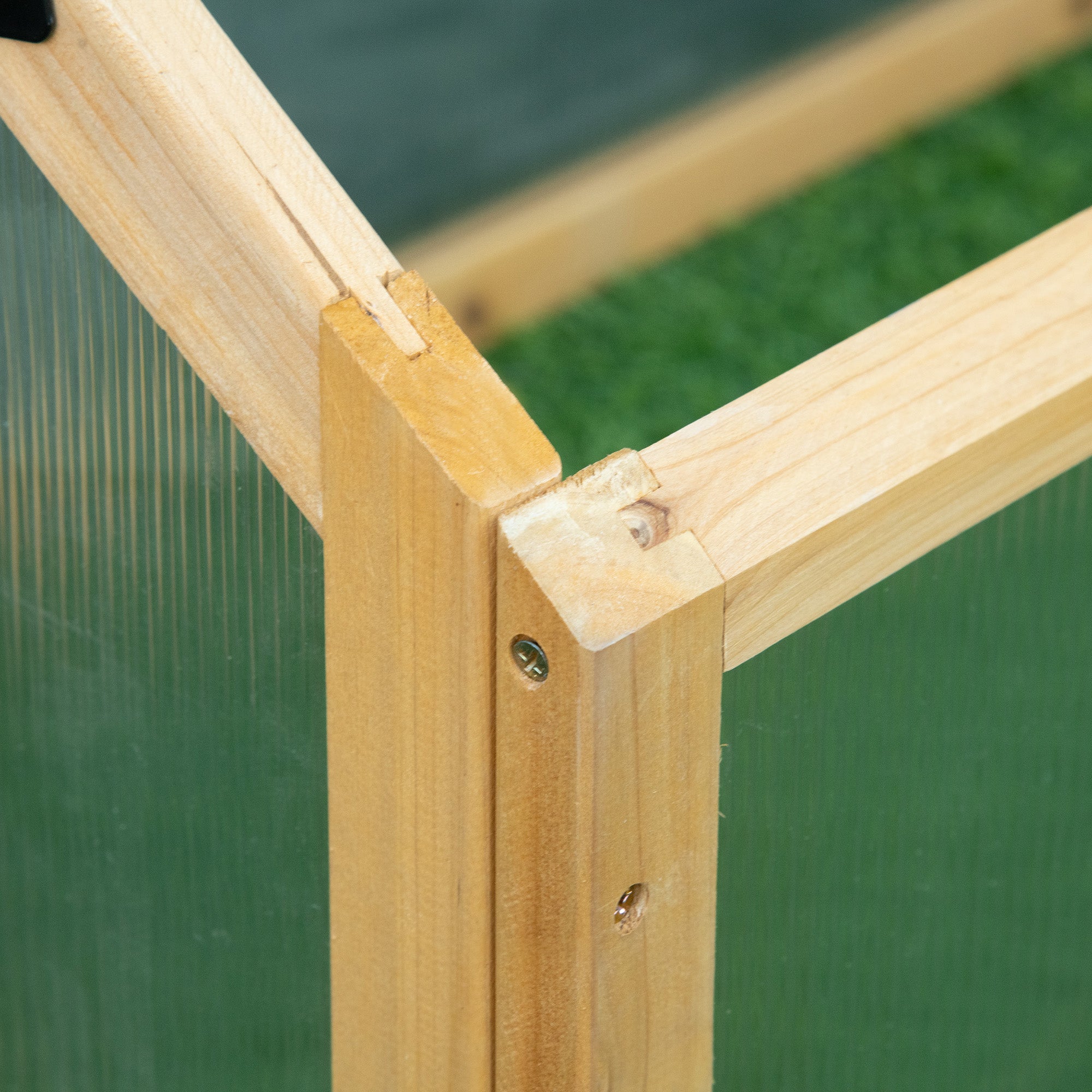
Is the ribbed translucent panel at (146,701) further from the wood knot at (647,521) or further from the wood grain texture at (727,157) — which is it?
the wood grain texture at (727,157)

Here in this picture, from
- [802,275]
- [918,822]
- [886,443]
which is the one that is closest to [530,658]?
[886,443]

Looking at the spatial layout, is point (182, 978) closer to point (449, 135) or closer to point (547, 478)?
point (547, 478)

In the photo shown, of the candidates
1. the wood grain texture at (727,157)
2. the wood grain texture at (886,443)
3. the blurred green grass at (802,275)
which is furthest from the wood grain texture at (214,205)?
the wood grain texture at (727,157)

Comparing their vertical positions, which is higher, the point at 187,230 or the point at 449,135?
the point at 449,135

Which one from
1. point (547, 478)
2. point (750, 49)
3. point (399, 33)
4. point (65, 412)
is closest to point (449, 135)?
point (399, 33)

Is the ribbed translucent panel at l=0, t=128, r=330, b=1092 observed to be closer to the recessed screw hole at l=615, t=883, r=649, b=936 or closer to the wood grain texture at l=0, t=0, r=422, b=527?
the wood grain texture at l=0, t=0, r=422, b=527

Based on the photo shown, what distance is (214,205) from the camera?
0.54 m

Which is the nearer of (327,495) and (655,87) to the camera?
(327,495)

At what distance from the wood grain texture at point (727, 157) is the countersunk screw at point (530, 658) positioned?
1725 mm

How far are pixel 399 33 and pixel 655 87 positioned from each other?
0.45 m

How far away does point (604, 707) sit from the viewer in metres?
0.49

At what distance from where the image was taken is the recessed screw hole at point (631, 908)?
532 mm

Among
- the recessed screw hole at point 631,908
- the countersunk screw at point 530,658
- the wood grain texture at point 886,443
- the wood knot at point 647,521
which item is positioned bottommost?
the recessed screw hole at point 631,908

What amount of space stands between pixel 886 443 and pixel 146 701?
0.32 metres
